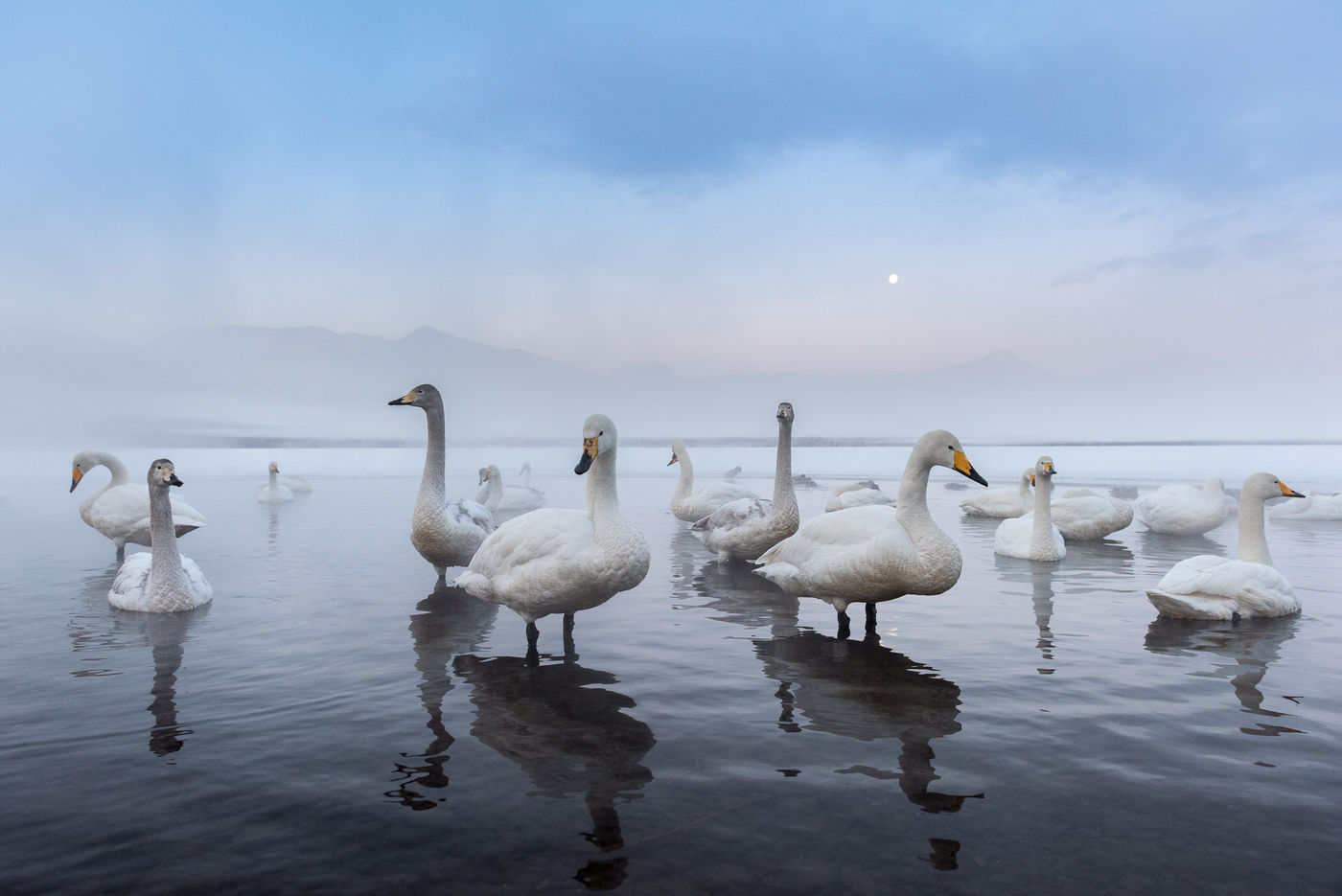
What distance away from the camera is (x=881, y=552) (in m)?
6.90

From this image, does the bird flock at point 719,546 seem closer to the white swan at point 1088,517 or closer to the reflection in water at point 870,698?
the reflection in water at point 870,698

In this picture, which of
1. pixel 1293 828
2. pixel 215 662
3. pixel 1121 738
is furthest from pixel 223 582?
pixel 1293 828

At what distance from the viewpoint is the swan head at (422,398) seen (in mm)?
10484

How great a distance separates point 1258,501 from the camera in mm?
9047

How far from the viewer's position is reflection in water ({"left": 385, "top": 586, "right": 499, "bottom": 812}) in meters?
4.22

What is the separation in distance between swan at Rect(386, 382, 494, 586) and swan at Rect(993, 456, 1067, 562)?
8.52 m

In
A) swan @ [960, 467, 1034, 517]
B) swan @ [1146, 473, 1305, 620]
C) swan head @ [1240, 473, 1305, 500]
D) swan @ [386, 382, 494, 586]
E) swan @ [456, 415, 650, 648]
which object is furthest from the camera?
swan @ [960, 467, 1034, 517]

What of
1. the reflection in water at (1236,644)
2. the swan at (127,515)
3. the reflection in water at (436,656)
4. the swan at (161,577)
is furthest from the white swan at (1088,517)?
the swan at (127,515)

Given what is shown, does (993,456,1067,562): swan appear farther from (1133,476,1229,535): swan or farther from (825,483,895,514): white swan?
(825,483,895,514): white swan

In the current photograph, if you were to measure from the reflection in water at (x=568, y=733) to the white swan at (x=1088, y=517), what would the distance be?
1176 centimetres

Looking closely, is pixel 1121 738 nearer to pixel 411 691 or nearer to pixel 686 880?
pixel 686 880

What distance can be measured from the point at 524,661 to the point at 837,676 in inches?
106

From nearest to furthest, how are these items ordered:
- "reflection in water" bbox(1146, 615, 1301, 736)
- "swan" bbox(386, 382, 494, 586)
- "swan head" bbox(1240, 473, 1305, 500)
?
"reflection in water" bbox(1146, 615, 1301, 736) → "swan head" bbox(1240, 473, 1305, 500) → "swan" bbox(386, 382, 494, 586)

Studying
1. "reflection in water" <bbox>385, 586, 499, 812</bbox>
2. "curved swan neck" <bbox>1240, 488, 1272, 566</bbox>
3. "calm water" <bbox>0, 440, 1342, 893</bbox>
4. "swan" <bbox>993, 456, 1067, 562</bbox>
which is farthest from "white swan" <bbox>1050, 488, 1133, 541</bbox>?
"reflection in water" <bbox>385, 586, 499, 812</bbox>
